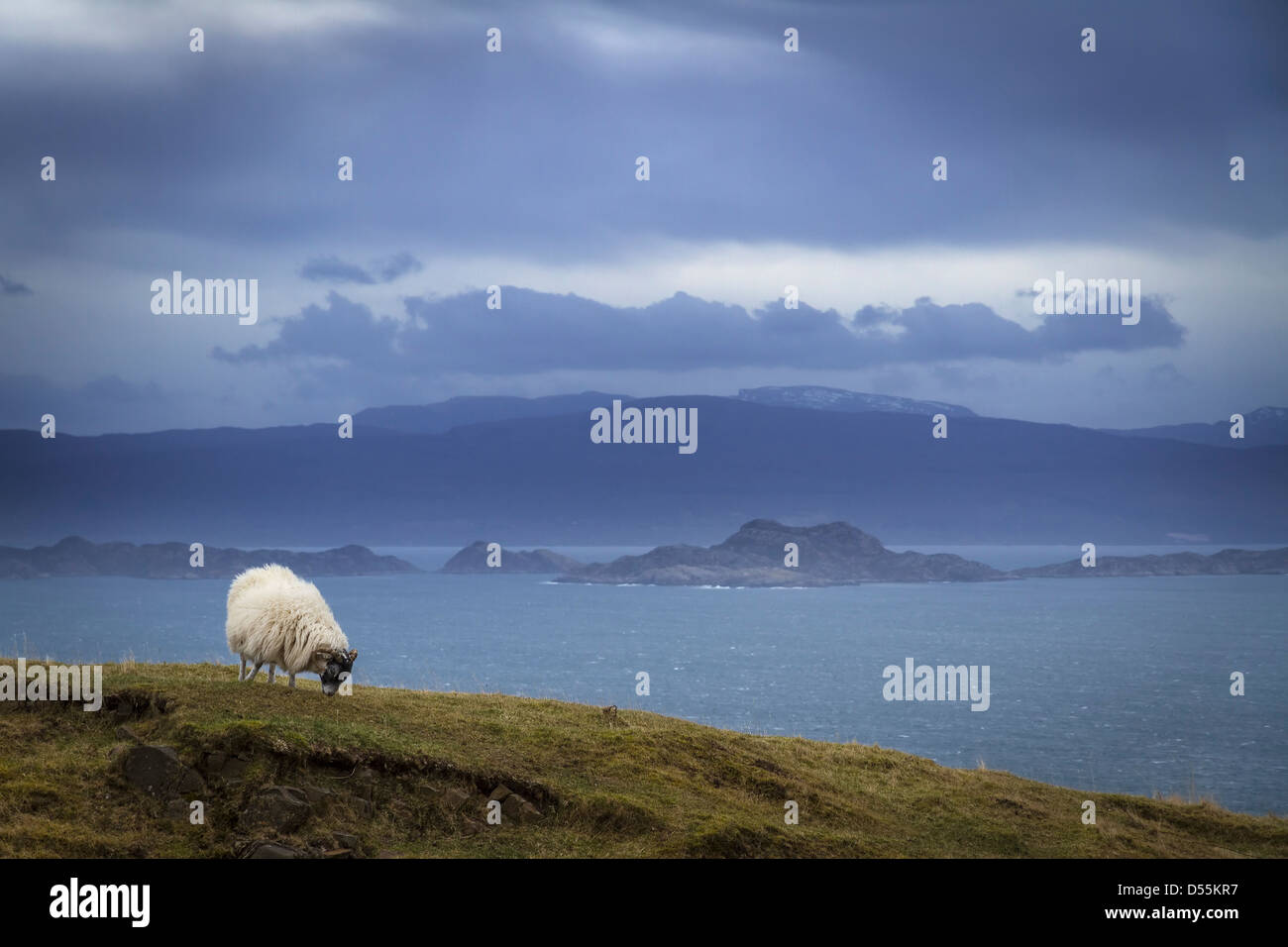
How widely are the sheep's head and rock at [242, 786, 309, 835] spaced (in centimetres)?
378

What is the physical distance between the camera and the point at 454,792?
53.2 feet

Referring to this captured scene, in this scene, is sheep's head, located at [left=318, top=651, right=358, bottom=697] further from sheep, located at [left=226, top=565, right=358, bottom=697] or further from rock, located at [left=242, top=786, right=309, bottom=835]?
rock, located at [left=242, top=786, right=309, bottom=835]

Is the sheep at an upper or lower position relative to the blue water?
upper

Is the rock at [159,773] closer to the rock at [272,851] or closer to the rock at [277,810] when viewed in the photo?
the rock at [277,810]

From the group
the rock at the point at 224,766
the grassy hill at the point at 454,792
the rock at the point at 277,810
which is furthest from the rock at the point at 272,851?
the rock at the point at 224,766

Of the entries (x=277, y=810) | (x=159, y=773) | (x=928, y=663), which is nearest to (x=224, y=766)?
(x=159, y=773)

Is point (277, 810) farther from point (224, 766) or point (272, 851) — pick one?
point (224, 766)

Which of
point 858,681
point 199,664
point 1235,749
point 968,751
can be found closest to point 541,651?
point 858,681

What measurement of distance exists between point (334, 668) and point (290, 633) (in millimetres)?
973

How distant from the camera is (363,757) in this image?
1619 cm

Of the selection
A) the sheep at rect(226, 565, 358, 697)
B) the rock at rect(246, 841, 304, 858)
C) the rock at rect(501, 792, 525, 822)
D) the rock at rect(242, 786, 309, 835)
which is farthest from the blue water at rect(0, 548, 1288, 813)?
the rock at rect(246, 841, 304, 858)

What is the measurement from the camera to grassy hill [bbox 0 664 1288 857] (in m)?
14.6
